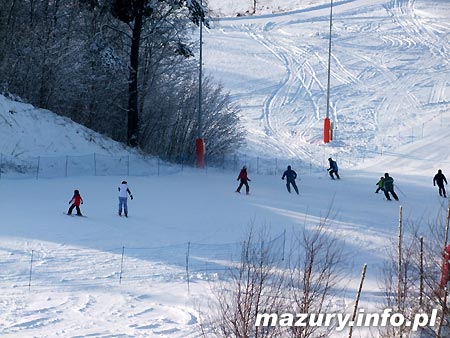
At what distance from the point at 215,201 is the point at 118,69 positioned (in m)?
10.2

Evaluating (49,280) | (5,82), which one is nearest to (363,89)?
(5,82)

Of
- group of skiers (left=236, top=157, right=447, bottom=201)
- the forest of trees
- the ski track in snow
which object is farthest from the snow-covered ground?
the forest of trees

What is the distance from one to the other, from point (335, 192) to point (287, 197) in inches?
107

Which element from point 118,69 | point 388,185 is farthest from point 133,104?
point 388,185

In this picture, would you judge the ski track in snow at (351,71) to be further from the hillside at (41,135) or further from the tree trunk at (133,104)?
the hillside at (41,135)

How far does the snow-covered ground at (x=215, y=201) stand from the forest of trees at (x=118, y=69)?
3.86 meters

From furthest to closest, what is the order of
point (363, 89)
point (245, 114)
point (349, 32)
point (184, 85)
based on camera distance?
point (349, 32) → point (363, 89) → point (245, 114) → point (184, 85)

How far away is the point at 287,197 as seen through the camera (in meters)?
31.7

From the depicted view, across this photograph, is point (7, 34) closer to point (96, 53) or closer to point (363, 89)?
point (96, 53)

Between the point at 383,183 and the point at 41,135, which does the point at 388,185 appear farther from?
the point at 41,135

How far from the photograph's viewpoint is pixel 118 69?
36750 mm

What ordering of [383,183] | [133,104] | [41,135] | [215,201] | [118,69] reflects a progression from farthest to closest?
[133,104] < [118,69] < [41,135] < [383,183] < [215,201]

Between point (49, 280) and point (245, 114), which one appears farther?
point (245, 114)

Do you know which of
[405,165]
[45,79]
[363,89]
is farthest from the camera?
[363,89]
